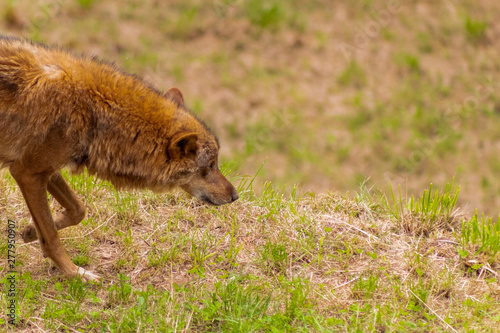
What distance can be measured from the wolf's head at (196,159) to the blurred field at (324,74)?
469cm

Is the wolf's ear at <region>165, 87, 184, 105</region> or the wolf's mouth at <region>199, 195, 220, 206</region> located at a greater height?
the wolf's ear at <region>165, 87, 184, 105</region>

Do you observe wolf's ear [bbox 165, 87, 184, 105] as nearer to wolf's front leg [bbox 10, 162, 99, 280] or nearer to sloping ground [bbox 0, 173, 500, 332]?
sloping ground [bbox 0, 173, 500, 332]

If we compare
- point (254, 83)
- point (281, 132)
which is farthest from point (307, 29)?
point (281, 132)

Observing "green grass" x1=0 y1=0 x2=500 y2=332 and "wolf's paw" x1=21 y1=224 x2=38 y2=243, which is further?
"wolf's paw" x1=21 y1=224 x2=38 y2=243

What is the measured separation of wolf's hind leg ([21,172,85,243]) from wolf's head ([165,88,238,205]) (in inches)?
34.6

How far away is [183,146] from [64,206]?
116 centimetres

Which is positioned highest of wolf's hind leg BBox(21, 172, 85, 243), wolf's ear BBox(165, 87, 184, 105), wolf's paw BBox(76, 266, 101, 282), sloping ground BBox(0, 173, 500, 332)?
wolf's ear BBox(165, 87, 184, 105)

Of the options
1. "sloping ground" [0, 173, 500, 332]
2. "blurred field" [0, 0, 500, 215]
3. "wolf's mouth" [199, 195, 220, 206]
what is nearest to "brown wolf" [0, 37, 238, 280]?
"wolf's mouth" [199, 195, 220, 206]

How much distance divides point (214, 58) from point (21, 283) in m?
7.99

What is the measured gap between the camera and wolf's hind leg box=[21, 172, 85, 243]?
501 centimetres

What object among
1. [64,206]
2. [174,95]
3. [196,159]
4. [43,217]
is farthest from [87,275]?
[174,95]

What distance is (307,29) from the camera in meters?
12.6

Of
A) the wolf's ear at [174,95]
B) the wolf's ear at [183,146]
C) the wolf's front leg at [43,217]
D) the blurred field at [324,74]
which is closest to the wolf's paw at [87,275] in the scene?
the wolf's front leg at [43,217]

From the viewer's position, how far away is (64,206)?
200 inches
